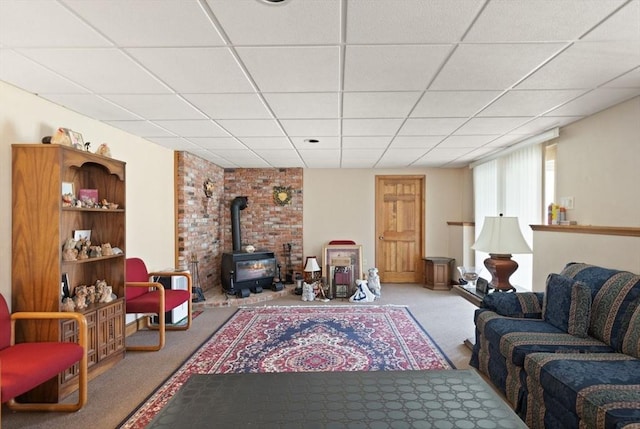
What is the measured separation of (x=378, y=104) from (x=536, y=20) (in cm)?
138

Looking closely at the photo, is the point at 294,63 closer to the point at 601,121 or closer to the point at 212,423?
the point at 212,423

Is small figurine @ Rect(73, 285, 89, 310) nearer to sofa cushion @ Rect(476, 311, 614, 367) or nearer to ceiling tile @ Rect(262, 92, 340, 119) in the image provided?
ceiling tile @ Rect(262, 92, 340, 119)

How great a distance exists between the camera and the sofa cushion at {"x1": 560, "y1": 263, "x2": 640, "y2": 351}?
2279 millimetres

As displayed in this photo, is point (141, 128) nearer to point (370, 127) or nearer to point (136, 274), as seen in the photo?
point (136, 274)

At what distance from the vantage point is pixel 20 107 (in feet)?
8.67

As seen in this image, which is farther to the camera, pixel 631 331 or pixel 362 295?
pixel 362 295

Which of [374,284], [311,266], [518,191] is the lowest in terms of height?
[374,284]

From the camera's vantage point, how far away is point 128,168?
396 cm

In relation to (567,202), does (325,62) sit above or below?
above

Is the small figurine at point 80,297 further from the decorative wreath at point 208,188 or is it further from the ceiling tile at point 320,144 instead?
the decorative wreath at point 208,188

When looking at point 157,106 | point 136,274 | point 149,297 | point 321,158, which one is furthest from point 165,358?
point 321,158

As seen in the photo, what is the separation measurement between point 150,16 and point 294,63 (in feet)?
2.77

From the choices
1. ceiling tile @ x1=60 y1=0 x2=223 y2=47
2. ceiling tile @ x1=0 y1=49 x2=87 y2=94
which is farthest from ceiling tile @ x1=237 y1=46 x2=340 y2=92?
ceiling tile @ x1=0 y1=49 x2=87 y2=94

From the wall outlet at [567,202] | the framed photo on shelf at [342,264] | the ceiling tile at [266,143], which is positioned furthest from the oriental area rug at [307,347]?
the ceiling tile at [266,143]
